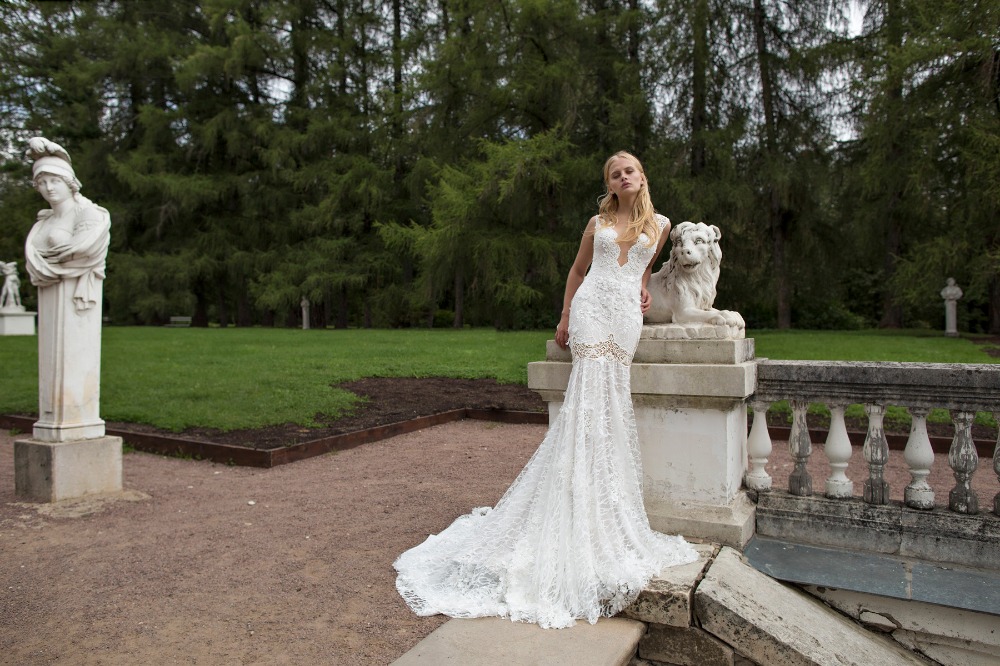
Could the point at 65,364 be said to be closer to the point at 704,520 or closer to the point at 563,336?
the point at 563,336

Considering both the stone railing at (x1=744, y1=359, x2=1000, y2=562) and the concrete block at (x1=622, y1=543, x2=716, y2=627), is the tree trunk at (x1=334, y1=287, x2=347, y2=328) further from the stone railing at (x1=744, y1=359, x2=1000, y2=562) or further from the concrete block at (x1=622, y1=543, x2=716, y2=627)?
the concrete block at (x1=622, y1=543, x2=716, y2=627)

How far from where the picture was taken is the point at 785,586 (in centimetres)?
322

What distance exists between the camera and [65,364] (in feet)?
A: 16.7

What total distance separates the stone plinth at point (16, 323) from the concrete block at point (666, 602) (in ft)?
80.8

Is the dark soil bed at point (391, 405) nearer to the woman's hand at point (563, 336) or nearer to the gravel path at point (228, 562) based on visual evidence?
the gravel path at point (228, 562)

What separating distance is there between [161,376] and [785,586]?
33.8 feet

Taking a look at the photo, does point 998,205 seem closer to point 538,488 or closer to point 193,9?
point 538,488

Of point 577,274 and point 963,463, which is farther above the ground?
point 577,274

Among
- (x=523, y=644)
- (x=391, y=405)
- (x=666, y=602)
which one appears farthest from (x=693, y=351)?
(x=391, y=405)

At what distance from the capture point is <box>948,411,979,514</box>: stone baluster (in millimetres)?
3348

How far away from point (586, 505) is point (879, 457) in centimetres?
164

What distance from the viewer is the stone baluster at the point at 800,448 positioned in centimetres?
373

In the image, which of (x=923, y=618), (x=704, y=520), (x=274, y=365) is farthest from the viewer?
(x=274, y=365)

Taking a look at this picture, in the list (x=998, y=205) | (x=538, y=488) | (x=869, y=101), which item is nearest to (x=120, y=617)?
(x=538, y=488)
